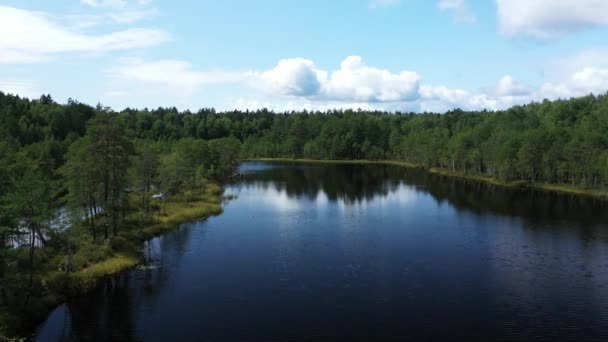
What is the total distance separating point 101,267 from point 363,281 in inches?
990

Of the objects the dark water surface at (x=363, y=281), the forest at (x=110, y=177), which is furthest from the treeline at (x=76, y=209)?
the dark water surface at (x=363, y=281)

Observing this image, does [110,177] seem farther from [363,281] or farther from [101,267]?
[363,281]

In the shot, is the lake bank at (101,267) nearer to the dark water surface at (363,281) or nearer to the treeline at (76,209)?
the treeline at (76,209)

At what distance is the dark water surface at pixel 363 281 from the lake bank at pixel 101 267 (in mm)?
1353

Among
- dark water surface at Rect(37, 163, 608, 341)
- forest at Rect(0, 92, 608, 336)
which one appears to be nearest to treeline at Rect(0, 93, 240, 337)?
forest at Rect(0, 92, 608, 336)

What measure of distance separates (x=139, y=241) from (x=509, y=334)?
140 feet

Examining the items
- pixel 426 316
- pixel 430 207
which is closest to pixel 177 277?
pixel 426 316

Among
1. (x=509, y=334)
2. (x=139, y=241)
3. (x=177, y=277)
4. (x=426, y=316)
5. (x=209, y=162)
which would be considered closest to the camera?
(x=509, y=334)

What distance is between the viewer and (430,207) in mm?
88500

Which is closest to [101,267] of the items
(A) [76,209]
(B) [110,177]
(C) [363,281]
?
(A) [76,209]

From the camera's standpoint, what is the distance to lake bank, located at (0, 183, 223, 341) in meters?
35.4

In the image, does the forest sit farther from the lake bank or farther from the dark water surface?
the dark water surface

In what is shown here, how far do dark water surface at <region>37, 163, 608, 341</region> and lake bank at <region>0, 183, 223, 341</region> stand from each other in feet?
4.44

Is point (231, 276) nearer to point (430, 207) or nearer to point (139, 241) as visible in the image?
point (139, 241)
